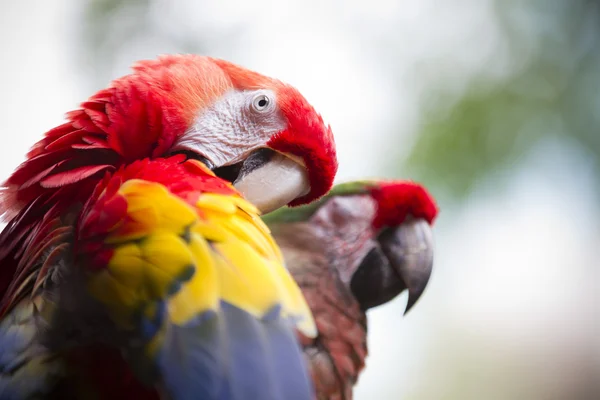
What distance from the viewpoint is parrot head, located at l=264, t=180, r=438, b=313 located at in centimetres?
65

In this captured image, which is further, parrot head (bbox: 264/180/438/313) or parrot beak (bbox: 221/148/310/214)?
parrot head (bbox: 264/180/438/313)

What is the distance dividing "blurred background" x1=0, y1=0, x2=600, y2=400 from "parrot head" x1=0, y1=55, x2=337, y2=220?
12cm

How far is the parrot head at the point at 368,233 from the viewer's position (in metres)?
0.65

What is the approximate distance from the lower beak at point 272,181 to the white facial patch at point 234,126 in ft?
0.06

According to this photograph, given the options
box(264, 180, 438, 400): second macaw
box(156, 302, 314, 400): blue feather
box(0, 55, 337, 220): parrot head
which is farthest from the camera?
box(264, 180, 438, 400): second macaw

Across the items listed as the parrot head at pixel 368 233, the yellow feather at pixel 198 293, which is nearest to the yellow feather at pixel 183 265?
the yellow feather at pixel 198 293

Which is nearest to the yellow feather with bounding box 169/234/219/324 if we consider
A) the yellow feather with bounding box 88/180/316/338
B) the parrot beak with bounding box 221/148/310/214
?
the yellow feather with bounding box 88/180/316/338

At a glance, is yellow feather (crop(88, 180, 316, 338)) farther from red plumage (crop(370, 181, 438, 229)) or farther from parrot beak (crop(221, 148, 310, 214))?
red plumage (crop(370, 181, 438, 229))

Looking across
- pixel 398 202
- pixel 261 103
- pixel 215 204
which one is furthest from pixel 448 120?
pixel 215 204

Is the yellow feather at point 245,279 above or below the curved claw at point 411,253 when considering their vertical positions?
above

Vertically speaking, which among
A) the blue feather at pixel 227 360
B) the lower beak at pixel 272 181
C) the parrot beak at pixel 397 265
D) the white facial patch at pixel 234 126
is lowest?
the parrot beak at pixel 397 265

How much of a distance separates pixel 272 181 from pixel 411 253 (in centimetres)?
22

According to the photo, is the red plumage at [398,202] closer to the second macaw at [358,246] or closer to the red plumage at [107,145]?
the second macaw at [358,246]

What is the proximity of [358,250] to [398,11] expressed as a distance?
13.8 inches
